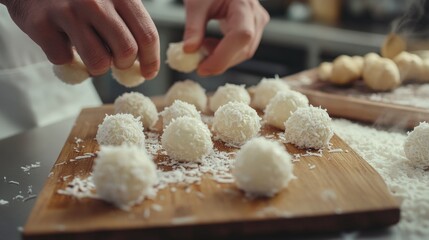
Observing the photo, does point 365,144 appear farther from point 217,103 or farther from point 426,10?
point 426,10

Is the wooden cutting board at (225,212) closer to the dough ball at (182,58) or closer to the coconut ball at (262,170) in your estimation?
the coconut ball at (262,170)

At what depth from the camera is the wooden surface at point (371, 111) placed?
116 centimetres

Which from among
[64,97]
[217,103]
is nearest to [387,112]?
[217,103]

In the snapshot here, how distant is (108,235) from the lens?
661 mm

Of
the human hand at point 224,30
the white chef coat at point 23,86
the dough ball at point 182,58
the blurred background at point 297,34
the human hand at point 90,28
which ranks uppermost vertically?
the human hand at point 90,28

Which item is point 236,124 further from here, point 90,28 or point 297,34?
point 297,34

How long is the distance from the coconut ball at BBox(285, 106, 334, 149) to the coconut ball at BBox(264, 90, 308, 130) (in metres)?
0.09

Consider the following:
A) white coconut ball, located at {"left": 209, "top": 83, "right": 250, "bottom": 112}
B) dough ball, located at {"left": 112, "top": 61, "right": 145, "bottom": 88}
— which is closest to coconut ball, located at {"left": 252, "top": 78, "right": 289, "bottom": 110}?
white coconut ball, located at {"left": 209, "top": 83, "right": 250, "bottom": 112}

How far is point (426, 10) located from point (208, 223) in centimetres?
122

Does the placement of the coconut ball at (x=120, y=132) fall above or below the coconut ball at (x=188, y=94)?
above

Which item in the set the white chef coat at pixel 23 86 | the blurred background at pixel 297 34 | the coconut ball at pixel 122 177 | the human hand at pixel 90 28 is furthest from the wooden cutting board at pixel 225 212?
the blurred background at pixel 297 34

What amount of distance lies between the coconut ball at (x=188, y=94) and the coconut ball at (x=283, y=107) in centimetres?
21

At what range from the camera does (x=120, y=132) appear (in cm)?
94

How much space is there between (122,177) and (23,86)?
2.73ft
